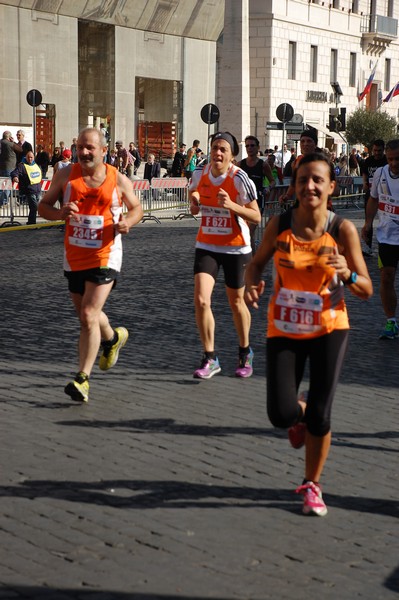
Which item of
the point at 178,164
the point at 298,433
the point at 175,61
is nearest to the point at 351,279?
the point at 298,433

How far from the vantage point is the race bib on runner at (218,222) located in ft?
28.6

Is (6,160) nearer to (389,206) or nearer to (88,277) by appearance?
(389,206)

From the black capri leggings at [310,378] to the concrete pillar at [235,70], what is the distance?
40.5 metres

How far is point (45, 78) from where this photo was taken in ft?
122

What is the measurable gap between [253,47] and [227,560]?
52073 millimetres

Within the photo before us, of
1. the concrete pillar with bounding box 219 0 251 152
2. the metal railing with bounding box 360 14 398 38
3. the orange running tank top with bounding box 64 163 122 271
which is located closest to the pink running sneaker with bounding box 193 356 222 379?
the orange running tank top with bounding box 64 163 122 271

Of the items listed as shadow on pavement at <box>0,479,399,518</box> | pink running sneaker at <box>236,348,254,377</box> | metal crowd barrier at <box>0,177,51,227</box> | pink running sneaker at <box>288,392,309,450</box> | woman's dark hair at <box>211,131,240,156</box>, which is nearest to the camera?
shadow on pavement at <box>0,479,399,518</box>

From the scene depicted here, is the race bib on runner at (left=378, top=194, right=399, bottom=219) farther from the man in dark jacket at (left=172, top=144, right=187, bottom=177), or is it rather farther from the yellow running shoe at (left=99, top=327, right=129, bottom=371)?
the man in dark jacket at (left=172, top=144, right=187, bottom=177)

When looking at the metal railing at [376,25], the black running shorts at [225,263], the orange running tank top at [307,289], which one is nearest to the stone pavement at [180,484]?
the black running shorts at [225,263]

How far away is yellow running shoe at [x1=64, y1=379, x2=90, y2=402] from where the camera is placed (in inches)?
303

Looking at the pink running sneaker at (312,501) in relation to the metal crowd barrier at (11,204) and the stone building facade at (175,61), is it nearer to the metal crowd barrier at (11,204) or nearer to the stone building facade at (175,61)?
the metal crowd barrier at (11,204)

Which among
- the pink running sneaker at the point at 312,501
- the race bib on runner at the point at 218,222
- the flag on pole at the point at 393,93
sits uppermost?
the flag on pole at the point at 393,93

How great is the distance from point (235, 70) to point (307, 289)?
136 ft

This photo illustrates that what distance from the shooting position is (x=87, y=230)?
7848mm
